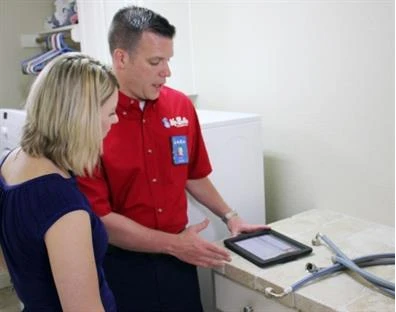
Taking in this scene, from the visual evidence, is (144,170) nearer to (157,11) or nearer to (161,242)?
(161,242)

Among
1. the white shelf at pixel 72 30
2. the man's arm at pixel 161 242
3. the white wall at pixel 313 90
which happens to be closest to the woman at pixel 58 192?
the man's arm at pixel 161 242

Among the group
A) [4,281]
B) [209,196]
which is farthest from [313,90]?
[4,281]

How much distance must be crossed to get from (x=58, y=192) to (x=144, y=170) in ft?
1.81

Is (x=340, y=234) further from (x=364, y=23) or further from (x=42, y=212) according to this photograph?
(x=42, y=212)

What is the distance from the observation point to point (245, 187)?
6.29 feet

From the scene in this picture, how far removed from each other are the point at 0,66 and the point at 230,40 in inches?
66.5

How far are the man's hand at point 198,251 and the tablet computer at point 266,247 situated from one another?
8 cm

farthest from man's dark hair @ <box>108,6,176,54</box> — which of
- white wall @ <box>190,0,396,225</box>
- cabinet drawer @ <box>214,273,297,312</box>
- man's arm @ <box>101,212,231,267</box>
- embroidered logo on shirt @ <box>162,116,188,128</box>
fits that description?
cabinet drawer @ <box>214,273,297,312</box>

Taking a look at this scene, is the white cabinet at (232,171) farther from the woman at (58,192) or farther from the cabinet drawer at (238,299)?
the woman at (58,192)

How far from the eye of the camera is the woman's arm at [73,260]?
2.88 ft

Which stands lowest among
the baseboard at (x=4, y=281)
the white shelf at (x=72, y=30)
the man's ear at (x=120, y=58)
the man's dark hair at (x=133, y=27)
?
the baseboard at (x=4, y=281)

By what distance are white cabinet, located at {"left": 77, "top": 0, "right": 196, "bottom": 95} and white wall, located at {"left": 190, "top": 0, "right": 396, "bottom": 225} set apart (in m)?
0.09

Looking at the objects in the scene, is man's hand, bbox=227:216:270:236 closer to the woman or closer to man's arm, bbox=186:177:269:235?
man's arm, bbox=186:177:269:235

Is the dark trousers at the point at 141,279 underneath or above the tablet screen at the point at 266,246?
underneath
